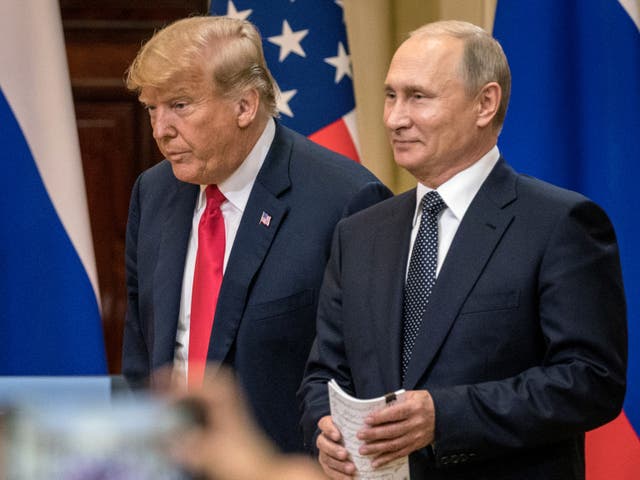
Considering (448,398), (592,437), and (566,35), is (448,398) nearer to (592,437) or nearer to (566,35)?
(592,437)

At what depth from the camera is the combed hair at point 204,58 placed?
8.93 ft

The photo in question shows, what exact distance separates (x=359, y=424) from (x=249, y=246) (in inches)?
27.3

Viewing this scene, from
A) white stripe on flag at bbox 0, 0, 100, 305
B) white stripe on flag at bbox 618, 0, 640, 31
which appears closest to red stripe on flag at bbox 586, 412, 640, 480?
white stripe on flag at bbox 618, 0, 640, 31

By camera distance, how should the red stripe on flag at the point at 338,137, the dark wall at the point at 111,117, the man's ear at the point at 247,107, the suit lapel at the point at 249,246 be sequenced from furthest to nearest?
the dark wall at the point at 111,117 → the red stripe on flag at the point at 338,137 → the man's ear at the point at 247,107 → the suit lapel at the point at 249,246

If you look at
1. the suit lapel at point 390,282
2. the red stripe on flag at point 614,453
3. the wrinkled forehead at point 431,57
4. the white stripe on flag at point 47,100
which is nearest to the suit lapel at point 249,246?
the suit lapel at point 390,282

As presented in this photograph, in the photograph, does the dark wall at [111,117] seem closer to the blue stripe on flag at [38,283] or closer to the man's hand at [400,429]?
the blue stripe on flag at [38,283]

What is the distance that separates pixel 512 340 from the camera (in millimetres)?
2270

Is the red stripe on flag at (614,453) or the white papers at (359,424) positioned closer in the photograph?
the white papers at (359,424)

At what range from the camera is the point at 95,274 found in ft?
12.3

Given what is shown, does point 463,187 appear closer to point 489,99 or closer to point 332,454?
point 489,99

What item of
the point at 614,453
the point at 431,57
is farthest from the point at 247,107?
the point at 614,453

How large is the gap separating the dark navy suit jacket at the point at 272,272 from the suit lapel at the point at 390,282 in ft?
0.95

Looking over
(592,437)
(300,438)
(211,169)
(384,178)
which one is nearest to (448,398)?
(300,438)

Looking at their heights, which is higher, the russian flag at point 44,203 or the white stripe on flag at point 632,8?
the white stripe on flag at point 632,8
